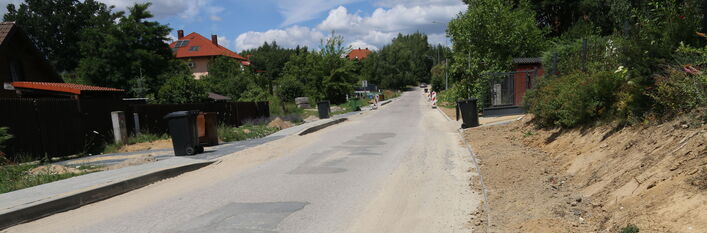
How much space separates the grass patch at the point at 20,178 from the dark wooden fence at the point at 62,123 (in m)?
2.27

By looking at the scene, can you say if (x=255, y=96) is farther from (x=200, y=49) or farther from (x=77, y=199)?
(x=200, y=49)

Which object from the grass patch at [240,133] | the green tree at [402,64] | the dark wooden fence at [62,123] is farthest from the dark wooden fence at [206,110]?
the green tree at [402,64]

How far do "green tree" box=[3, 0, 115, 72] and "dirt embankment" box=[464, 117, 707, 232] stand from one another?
58792mm

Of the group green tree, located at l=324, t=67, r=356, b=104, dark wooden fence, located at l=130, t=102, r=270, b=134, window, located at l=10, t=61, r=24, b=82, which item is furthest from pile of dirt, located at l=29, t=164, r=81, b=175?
green tree, located at l=324, t=67, r=356, b=104

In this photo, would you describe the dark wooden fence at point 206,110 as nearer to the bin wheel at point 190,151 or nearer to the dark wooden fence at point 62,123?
the dark wooden fence at point 62,123

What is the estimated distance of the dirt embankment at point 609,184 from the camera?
13.6 feet

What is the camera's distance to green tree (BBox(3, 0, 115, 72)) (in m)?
55.9

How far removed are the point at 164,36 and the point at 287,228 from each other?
4870 centimetres

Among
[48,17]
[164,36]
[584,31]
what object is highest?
[48,17]

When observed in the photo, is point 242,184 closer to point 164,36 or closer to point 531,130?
point 531,130

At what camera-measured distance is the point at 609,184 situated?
5555mm

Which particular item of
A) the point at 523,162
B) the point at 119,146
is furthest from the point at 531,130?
the point at 119,146

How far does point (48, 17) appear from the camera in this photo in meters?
56.6

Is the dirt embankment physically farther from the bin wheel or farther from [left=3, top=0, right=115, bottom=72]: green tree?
[left=3, top=0, right=115, bottom=72]: green tree
